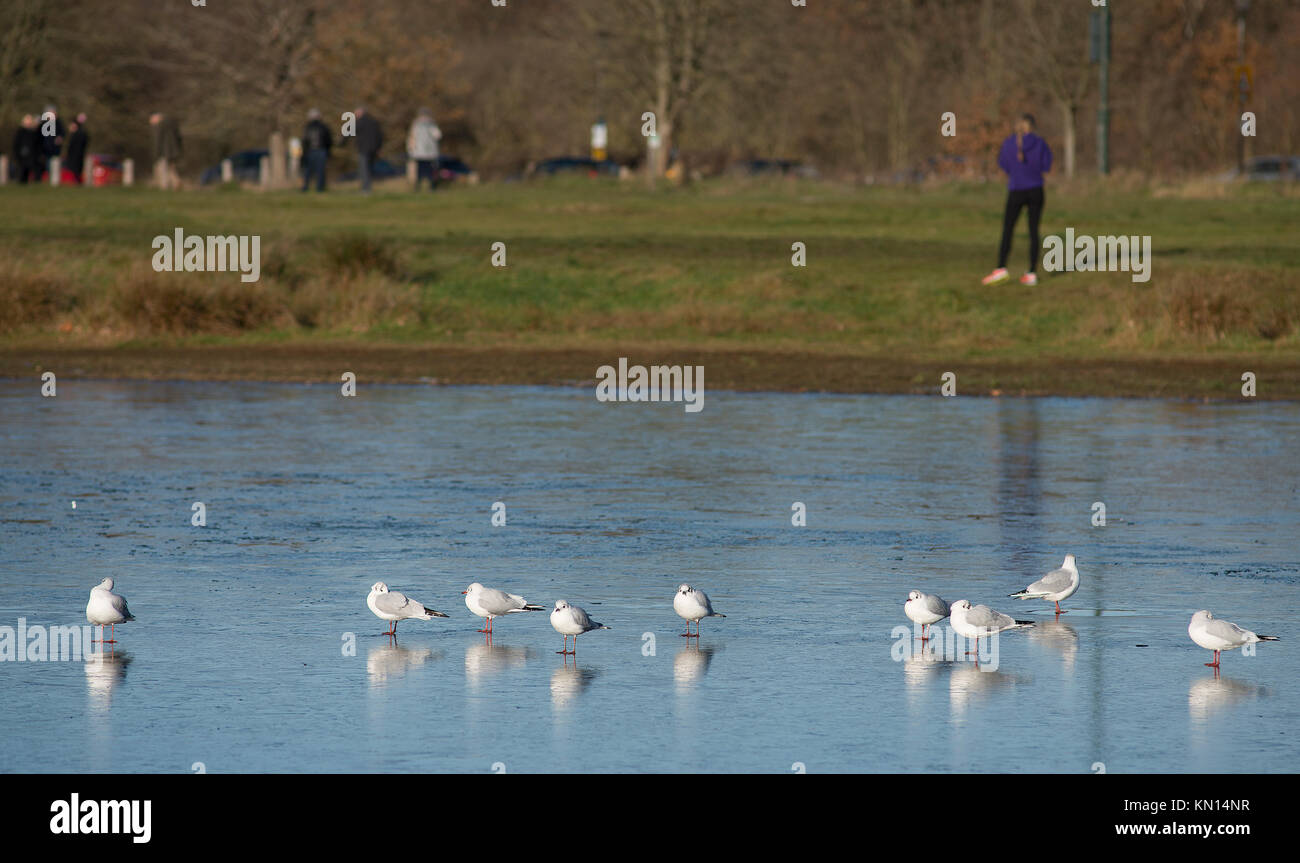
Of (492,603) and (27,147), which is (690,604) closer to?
(492,603)

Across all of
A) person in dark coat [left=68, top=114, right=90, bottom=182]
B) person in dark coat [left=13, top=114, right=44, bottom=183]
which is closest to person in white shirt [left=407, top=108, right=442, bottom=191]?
person in dark coat [left=68, top=114, right=90, bottom=182]

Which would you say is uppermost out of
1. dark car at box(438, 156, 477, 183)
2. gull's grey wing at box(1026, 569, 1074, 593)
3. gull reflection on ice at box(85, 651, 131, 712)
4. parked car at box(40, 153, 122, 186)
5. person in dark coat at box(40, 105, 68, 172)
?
dark car at box(438, 156, 477, 183)

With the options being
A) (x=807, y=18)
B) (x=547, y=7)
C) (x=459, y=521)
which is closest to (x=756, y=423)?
(x=459, y=521)

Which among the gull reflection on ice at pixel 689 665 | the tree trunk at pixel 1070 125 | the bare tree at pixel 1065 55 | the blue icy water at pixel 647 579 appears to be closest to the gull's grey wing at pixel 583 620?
the blue icy water at pixel 647 579

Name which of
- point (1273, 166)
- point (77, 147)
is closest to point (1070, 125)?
point (1273, 166)

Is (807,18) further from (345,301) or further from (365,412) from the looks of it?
(365,412)

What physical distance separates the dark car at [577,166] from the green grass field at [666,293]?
27.5 meters

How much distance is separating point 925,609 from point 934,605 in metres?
0.06

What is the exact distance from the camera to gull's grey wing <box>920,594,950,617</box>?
9.29m

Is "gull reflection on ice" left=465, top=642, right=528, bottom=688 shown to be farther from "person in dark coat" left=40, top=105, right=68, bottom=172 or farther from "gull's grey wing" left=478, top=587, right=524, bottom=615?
"person in dark coat" left=40, top=105, right=68, bottom=172

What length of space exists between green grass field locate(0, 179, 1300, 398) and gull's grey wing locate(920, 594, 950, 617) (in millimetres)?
12518

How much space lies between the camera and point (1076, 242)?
3006 centimetres

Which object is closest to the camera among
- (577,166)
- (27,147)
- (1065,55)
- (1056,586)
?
(1056,586)

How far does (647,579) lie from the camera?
11.0 m
